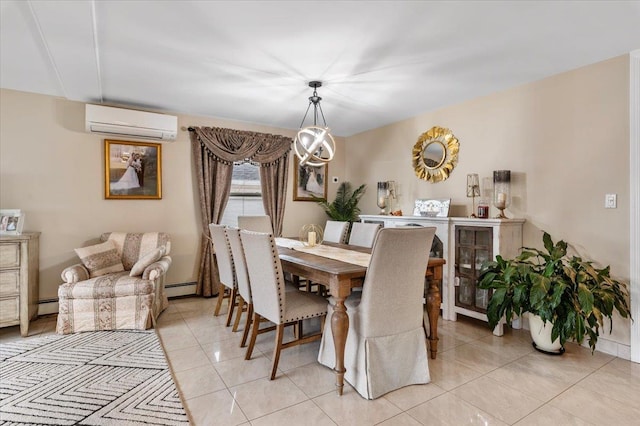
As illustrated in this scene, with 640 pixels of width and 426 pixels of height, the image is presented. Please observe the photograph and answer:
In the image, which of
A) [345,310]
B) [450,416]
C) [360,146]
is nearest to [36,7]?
[345,310]

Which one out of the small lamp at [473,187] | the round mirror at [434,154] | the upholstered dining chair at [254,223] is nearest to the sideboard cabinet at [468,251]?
the small lamp at [473,187]

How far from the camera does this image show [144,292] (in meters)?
3.13

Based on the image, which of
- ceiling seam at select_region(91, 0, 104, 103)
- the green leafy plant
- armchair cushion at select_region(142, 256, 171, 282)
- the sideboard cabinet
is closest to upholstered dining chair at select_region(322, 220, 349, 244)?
the sideboard cabinet

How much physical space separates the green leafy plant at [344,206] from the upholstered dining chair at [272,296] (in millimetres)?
2701

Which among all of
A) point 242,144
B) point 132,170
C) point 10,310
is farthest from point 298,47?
point 10,310

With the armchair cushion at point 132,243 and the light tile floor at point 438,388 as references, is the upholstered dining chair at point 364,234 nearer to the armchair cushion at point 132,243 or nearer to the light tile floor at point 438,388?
the light tile floor at point 438,388

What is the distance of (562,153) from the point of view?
295 cm

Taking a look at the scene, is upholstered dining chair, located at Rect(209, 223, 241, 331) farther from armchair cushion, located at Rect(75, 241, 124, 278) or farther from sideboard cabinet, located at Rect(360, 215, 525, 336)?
sideboard cabinet, located at Rect(360, 215, 525, 336)

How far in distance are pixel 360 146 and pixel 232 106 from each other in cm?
217

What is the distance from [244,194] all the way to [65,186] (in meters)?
2.05

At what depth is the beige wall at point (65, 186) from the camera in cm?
342

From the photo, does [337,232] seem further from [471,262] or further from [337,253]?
[471,262]

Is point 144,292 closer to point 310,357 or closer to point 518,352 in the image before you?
point 310,357

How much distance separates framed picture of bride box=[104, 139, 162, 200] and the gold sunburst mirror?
3.26 metres
